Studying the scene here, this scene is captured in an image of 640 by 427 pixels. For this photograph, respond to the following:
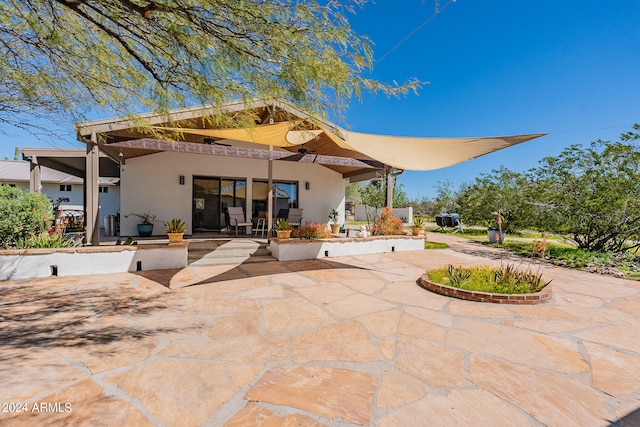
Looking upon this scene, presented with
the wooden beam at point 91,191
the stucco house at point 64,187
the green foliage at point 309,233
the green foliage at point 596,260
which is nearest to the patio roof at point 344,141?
the wooden beam at point 91,191

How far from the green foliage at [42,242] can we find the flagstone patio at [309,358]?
2.74 ft

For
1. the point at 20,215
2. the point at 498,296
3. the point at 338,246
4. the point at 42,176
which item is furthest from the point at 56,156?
the point at 42,176

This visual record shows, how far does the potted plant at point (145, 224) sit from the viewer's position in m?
7.44

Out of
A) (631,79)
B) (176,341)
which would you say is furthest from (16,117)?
(631,79)

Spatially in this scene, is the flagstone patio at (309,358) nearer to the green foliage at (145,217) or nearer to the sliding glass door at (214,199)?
the green foliage at (145,217)

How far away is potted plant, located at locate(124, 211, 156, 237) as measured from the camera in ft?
24.4

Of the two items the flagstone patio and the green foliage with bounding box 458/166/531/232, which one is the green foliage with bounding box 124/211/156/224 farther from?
the green foliage with bounding box 458/166/531/232

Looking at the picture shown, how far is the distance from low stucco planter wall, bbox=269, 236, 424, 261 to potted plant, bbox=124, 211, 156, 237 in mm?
3851

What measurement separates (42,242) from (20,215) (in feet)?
2.31

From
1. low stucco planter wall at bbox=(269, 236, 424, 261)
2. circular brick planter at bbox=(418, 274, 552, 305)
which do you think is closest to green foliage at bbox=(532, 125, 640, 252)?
low stucco planter wall at bbox=(269, 236, 424, 261)

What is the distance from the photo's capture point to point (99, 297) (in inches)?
137

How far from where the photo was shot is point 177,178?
8055 millimetres

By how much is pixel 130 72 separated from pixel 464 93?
33.6ft

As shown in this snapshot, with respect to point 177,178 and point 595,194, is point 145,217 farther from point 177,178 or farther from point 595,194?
point 595,194
